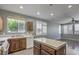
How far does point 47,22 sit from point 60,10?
0.27m

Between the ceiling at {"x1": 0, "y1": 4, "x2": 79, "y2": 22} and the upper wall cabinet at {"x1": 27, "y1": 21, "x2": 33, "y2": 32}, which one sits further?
the upper wall cabinet at {"x1": 27, "y1": 21, "x2": 33, "y2": 32}

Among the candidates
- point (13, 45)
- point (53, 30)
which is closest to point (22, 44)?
point (13, 45)

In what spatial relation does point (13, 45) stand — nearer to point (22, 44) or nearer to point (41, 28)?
point (22, 44)

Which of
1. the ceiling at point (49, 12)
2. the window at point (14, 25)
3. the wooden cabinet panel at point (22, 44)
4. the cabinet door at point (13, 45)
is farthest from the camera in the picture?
the wooden cabinet panel at point (22, 44)

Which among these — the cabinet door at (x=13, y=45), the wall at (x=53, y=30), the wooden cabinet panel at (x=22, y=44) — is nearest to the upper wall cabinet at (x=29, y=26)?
the wall at (x=53, y=30)

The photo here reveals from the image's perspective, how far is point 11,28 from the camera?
1467 mm

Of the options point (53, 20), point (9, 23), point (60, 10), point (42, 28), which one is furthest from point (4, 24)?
point (60, 10)

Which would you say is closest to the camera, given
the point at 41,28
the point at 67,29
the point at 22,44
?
the point at 67,29

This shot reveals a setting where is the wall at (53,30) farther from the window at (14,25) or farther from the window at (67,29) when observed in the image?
the window at (14,25)

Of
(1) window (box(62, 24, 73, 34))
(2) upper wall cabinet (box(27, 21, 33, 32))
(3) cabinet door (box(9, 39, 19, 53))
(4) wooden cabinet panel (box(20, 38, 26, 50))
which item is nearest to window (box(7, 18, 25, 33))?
(2) upper wall cabinet (box(27, 21, 33, 32))

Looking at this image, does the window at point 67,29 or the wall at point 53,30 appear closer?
the window at point 67,29

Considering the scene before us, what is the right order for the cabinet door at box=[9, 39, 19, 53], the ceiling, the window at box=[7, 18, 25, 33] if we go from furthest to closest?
the cabinet door at box=[9, 39, 19, 53] → the window at box=[7, 18, 25, 33] → the ceiling

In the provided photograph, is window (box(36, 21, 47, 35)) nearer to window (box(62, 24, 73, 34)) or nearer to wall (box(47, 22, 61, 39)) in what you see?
wall (box(47, 22, 61, 39))
